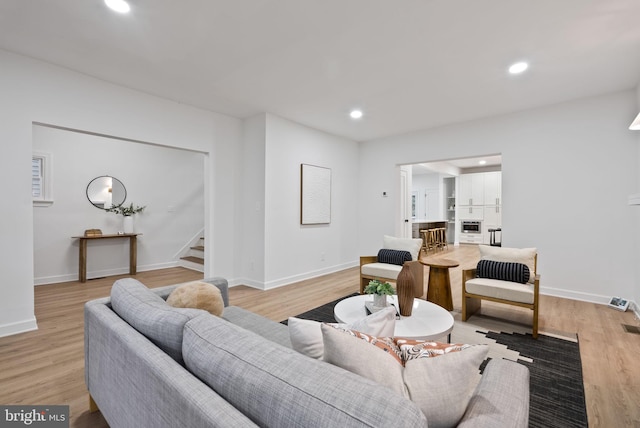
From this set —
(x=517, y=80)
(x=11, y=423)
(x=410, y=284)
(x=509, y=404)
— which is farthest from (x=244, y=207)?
(x=509, y=404)

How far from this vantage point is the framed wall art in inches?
195

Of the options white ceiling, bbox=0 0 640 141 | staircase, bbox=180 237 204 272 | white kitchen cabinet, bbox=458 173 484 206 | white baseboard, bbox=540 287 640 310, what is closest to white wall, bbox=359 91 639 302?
white baseboard, bbox=540 287 640 310

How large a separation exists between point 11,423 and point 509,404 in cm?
229

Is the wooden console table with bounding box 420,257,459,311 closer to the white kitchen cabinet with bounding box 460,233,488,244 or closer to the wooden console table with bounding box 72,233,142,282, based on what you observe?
the wooden console table with bounding box 72,233,142,282

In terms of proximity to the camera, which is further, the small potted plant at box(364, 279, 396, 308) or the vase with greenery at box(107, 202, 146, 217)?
the vase with greenery at box(107, 202, 146, 217)

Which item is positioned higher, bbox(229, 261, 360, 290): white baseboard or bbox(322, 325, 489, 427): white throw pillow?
bbox(322, 325, 489, 427): white throw pillow

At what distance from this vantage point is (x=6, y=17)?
2.26 m

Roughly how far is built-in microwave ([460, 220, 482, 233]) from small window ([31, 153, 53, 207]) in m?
10.5

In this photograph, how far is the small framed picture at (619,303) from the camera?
11.2ft

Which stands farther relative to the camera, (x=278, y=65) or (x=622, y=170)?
(x=622, y=170)

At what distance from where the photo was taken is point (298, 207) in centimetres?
492

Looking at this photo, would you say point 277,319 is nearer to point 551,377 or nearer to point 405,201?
point 551,377

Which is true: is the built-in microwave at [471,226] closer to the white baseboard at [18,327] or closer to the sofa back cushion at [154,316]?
the sofa back cushion at [154,316]

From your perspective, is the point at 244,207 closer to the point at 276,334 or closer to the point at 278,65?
the point at 278,65
